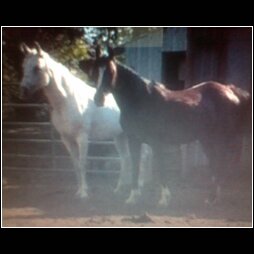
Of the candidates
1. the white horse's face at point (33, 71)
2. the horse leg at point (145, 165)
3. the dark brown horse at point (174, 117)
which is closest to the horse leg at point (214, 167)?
the dark brown horse at point (174, 117)

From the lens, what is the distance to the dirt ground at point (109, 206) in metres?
2.93

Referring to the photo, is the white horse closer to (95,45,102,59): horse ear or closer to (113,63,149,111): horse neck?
(113,63,149,111): horse neck

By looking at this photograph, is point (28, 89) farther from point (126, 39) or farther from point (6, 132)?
point (126, 39)

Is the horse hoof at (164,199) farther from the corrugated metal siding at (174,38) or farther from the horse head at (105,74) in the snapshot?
the corrugated metal siding at (174,38)

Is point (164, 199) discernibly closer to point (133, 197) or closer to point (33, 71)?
point (133, 197)

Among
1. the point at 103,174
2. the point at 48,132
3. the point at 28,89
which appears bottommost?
the point at 103,174

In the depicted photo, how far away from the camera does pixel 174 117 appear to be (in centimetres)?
300

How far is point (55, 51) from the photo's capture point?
2967 millimetres

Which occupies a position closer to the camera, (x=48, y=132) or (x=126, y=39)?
(x=126, y=39)

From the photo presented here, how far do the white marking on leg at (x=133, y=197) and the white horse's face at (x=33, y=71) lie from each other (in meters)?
0.70

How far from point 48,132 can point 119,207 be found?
0.53 m

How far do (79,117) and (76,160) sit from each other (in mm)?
218
